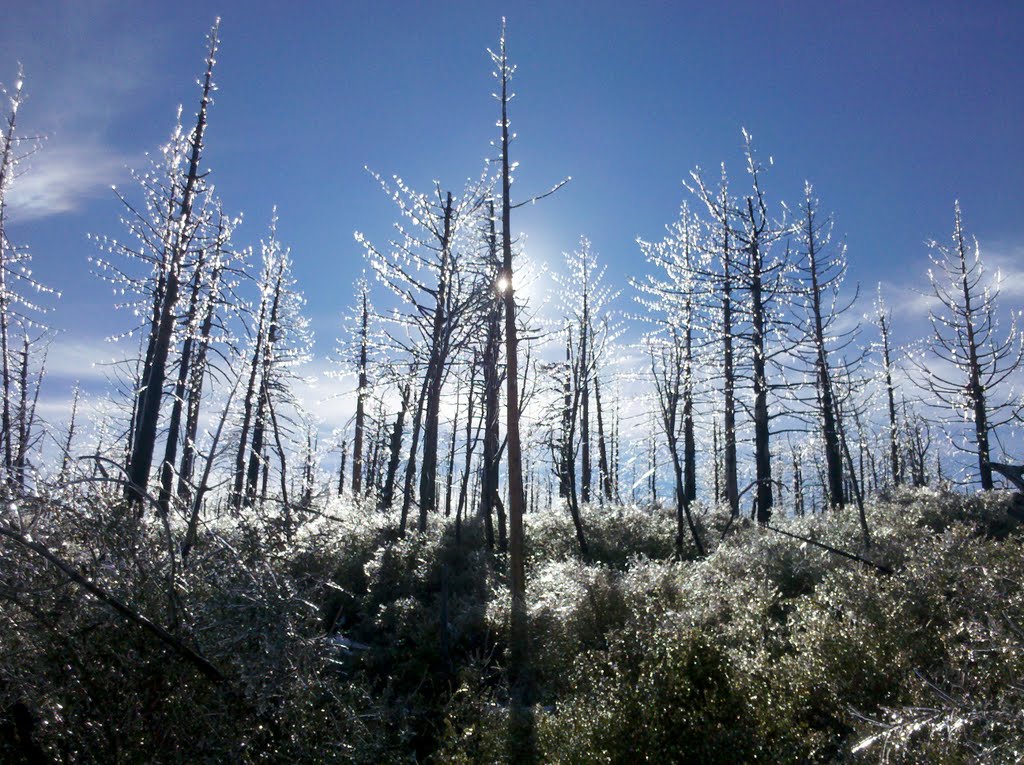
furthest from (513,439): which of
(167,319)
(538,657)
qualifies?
(167,319)

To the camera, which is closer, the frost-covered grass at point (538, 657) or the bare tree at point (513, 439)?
the frost-covered grass at point (538, 657)

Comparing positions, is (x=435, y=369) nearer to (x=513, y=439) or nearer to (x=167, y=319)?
(x=513, y=439)

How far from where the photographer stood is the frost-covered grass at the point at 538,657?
4.12 meters

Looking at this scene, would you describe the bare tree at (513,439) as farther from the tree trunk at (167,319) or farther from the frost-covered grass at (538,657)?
the tree trunk at (167,319)

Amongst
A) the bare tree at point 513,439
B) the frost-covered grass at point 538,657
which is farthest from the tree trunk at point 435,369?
the frost-covered grass at point 538,657

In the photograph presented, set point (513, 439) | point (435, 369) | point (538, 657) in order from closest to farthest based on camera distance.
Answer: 1. point (538, 657)
2. point (513, 439)
3. point (435, 369)

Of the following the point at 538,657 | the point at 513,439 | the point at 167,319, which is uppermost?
the point at 167,319

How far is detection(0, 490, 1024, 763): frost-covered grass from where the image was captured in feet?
13.5

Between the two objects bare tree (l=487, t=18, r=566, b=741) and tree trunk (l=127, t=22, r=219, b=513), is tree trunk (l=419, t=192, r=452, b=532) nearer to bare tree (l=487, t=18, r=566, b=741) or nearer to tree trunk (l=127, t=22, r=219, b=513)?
bare tree (l=487, t=18, r=566, b=741)

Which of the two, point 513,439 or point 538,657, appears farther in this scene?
point 513,439

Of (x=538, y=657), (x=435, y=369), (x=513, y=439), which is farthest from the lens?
(x=435, y=369)

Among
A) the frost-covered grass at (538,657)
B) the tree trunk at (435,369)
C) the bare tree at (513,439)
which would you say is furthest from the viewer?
the tree trunk at (435,369)

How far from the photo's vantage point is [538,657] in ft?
29.9

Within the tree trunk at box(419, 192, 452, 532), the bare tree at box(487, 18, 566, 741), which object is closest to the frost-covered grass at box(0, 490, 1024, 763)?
the bare tree at box(487, 18, 566, 741)
